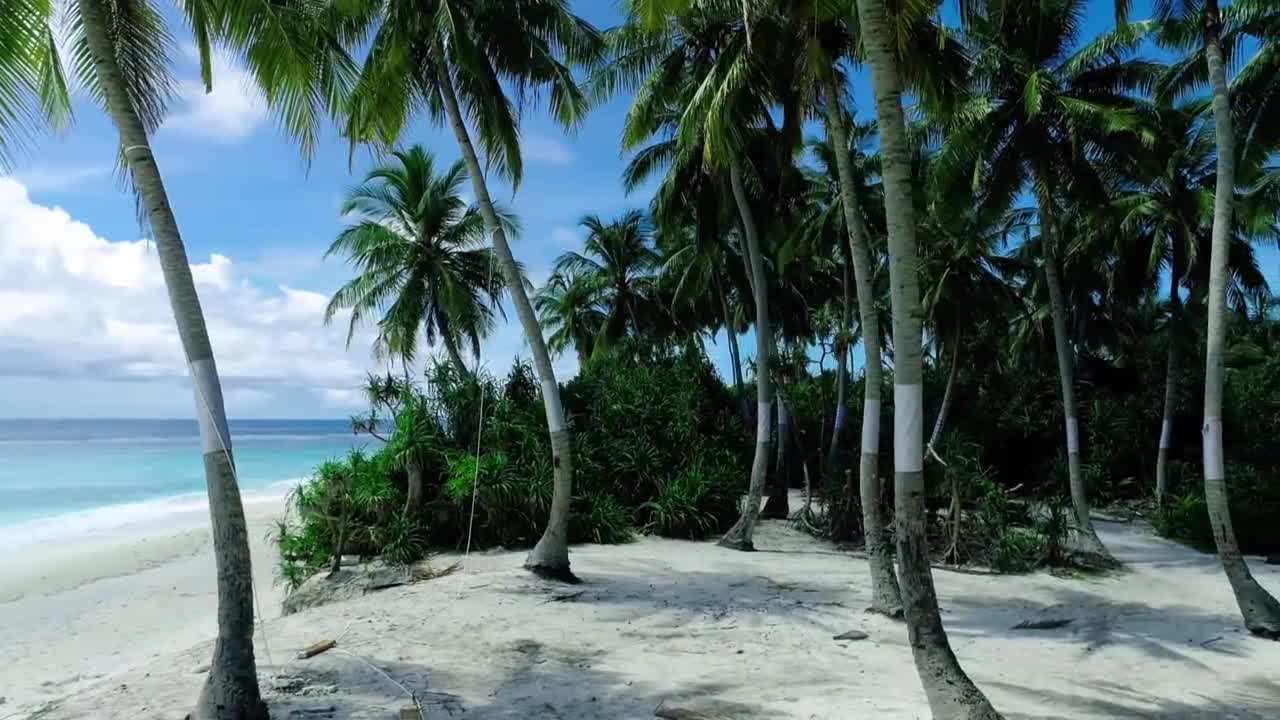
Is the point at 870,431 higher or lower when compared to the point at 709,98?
lower

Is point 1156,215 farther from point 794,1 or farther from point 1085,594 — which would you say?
point 794,1

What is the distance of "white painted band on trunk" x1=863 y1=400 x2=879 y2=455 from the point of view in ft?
30.6

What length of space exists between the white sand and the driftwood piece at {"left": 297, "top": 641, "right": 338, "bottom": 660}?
0.13m

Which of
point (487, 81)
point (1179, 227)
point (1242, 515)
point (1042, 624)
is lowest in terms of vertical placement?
point (1042, 624)

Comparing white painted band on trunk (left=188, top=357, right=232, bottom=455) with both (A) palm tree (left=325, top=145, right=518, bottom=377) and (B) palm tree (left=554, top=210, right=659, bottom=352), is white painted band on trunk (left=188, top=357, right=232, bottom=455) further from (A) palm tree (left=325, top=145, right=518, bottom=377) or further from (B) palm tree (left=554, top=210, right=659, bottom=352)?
(B) palm tree (left=554, top=210, right=659, bottom=352)

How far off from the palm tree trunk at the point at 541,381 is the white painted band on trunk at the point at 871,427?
3.69 meters

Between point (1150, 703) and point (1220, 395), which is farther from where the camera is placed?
point (1220, 395)

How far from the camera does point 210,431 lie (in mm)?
5180

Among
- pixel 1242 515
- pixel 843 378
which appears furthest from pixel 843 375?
pixel 1242 515

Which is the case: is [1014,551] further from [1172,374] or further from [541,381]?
[1172,374]

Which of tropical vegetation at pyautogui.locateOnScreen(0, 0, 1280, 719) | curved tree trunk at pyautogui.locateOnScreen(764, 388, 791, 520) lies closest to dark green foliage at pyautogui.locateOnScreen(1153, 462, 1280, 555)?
tropical vegetation at pyautogui.locateOnScreen(0, 0, 1280, 719)

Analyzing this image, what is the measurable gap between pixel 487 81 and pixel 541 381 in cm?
435

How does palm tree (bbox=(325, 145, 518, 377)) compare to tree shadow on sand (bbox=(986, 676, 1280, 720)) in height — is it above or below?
above

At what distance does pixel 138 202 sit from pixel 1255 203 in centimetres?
2006
